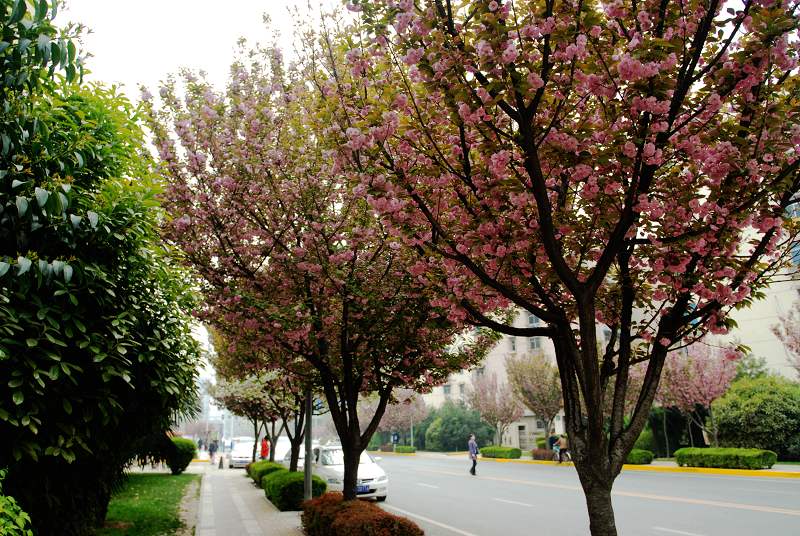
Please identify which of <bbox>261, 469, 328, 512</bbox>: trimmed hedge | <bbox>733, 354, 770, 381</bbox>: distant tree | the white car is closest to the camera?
<bbox>261, 469, 328, 512</bbox>: trimmed hedge

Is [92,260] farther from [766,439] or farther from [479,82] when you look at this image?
[766,439]

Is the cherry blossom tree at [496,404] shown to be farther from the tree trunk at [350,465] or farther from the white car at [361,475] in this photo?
the tree trunk at [350,465]

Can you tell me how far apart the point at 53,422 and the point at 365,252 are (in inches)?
188

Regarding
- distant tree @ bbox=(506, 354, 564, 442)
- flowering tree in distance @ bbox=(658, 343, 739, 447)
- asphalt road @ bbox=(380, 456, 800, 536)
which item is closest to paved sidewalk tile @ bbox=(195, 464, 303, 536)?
asphalt road @ bbox=(380, 456, 800, 536)

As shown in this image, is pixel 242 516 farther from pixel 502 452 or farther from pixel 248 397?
pixel 502 452

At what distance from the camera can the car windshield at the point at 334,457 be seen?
703 inches

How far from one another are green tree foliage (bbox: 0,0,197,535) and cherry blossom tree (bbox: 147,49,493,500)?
196 centimetres

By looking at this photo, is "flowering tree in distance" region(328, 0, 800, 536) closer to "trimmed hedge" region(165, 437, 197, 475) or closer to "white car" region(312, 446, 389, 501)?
"white car" region(312, 446, 389, 501)

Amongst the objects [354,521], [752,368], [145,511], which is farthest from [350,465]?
[752,368]

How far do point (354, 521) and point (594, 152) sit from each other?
219 inches

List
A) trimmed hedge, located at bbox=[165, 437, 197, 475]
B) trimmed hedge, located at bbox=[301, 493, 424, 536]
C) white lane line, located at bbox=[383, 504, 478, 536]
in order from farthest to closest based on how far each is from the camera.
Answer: trimmed hedge, located at bbox=[165, 437, 197, 475], white lane line, located at bbox=[383, 504, 478, 536], trimmed hedge, located at bbox=[301, 493, 424, 536]

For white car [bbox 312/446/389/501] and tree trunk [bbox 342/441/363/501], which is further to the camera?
white car [bbox 312/446/389/501]

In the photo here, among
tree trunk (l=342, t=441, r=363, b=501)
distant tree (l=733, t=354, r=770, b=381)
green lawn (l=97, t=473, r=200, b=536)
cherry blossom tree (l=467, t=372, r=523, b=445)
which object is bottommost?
green lawn (l=97, t=473, r=200, b=536)

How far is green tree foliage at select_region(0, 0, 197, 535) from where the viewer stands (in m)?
4.50
